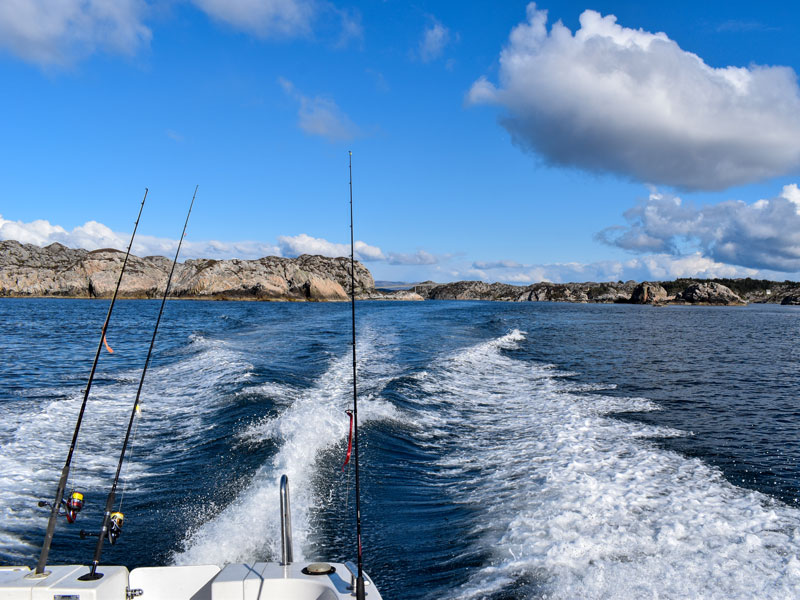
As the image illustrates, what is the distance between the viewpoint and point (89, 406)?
1196 centimetres

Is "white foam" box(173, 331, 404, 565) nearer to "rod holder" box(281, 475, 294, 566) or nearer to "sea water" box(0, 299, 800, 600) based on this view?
"sea water" box(0, 299, 800, 600)

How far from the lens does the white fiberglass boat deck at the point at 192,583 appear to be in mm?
3223

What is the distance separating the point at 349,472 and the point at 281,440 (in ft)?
5.79

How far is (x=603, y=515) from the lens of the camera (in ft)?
20.6

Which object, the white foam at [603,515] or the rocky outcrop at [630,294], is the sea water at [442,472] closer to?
the white foam at [603,515]

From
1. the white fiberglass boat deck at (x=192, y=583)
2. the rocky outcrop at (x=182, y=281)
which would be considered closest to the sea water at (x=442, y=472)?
the white fiberglass boat deck at (x=192, y=583)

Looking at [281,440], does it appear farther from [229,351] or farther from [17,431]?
[229,351]

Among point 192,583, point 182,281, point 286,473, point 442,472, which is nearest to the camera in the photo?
point 192,583

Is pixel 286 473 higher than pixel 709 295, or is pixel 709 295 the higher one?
pixel 709 295

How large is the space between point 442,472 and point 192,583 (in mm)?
5162

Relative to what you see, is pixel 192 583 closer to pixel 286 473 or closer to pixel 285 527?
pixel 285 527

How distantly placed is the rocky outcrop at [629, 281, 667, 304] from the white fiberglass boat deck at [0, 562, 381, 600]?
14616cm

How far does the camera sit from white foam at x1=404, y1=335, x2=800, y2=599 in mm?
4848

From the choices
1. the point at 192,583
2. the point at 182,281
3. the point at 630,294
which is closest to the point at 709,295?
the point at 630,294
